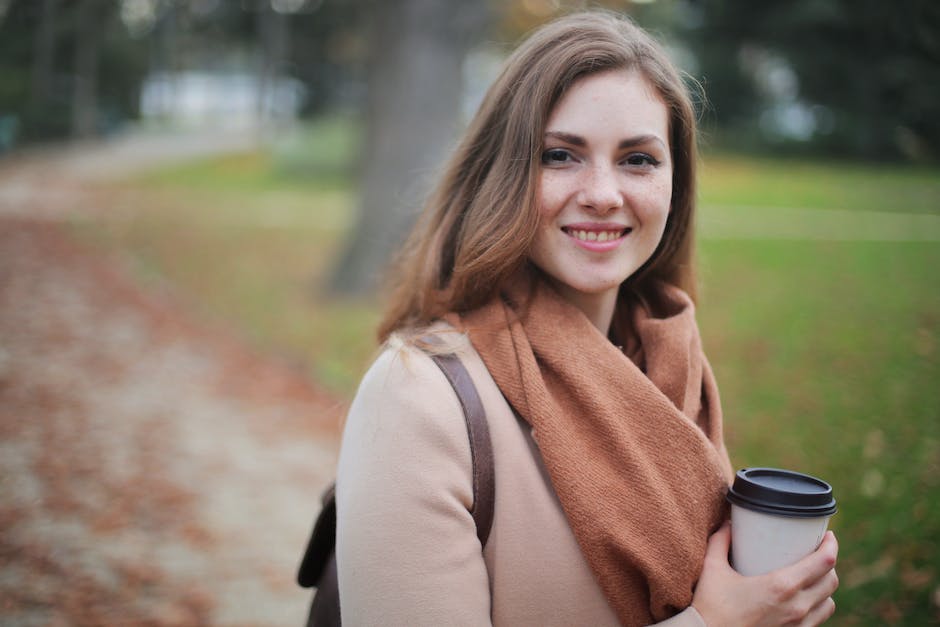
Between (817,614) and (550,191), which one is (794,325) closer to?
(817,614)

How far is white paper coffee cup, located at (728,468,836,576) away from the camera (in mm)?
1546

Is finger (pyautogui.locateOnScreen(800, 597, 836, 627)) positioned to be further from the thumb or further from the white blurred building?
the white blurred building

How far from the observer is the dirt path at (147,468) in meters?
3.61

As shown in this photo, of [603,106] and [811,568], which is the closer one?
[811,568]

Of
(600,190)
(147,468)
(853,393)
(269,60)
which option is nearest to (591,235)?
(600,190)

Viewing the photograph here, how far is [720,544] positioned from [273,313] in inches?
302

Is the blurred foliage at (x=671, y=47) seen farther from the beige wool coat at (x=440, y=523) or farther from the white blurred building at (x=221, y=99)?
the beige wool coat at (x=440, y=523)

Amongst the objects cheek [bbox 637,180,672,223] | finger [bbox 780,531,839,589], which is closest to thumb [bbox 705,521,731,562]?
finger [bbox 780,531,839,589]

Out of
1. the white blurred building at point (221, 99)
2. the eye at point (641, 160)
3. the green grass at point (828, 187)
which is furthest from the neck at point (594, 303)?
the white blurred building at point (221, 99)

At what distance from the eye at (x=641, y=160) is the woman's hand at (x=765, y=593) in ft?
2.98

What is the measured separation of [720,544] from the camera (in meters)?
1.64

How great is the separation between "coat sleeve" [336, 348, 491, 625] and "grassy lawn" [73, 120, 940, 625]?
139 centimetres

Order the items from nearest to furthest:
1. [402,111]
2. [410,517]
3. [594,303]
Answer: [410,517]
[594,303]
[402,111]

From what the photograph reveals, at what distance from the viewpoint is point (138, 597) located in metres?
3.55
